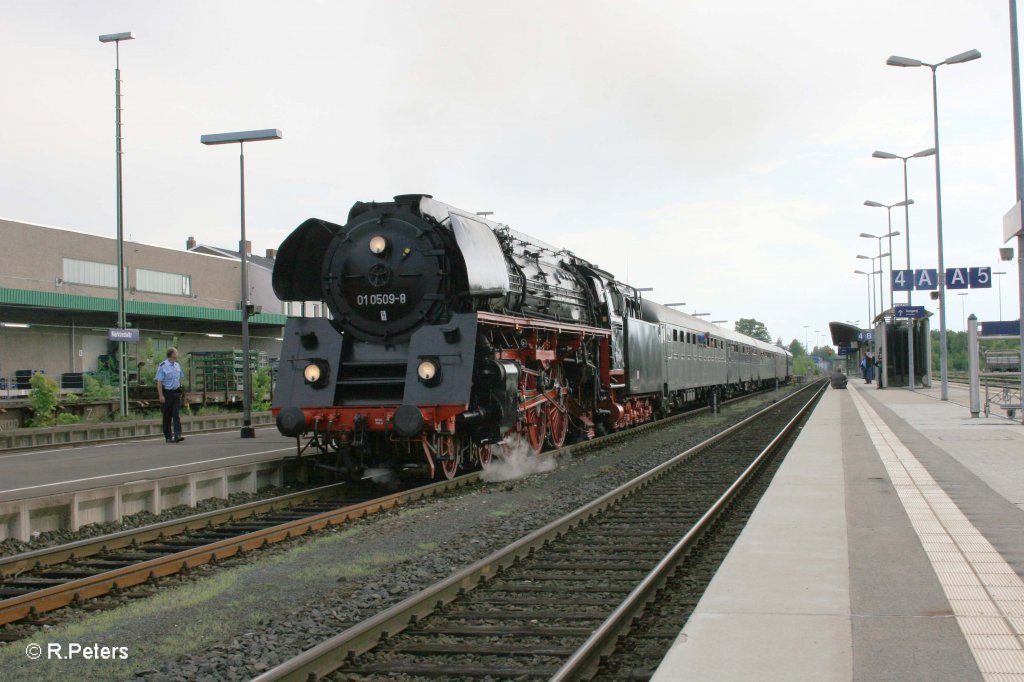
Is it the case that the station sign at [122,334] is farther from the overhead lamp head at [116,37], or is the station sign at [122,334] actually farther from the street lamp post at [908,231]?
the street lamp post at [908,231]

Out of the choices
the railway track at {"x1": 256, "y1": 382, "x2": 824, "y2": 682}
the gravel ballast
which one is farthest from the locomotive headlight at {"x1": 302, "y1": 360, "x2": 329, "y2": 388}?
the railway track at {"x1": 256, "y1": 382, "x2": 824, "y2": 682}

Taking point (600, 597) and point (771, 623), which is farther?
point (600, 597)

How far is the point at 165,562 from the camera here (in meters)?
6.50

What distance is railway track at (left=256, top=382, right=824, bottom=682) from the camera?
4.45m

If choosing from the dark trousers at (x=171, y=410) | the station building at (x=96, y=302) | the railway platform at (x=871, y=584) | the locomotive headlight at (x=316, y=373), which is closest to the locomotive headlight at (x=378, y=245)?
the locomotive headlight at (x=316, y=373)

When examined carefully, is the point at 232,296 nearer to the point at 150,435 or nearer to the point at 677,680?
the point at 150,435

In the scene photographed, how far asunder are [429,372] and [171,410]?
6.90 metres

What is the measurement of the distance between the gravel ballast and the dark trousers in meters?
6.90

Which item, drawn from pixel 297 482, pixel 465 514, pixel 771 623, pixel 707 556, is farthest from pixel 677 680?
pixel 297 482

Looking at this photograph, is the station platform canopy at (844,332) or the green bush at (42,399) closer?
the green bush at (42,399)

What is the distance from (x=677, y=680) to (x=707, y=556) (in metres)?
3.41

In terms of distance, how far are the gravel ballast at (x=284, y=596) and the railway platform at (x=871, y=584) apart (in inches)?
81.6

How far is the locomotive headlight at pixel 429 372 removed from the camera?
10359mm

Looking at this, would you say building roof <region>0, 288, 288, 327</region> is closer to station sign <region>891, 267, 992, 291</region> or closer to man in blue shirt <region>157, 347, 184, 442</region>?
man in blue shirt <region>157, 347, 184, 442</region>
